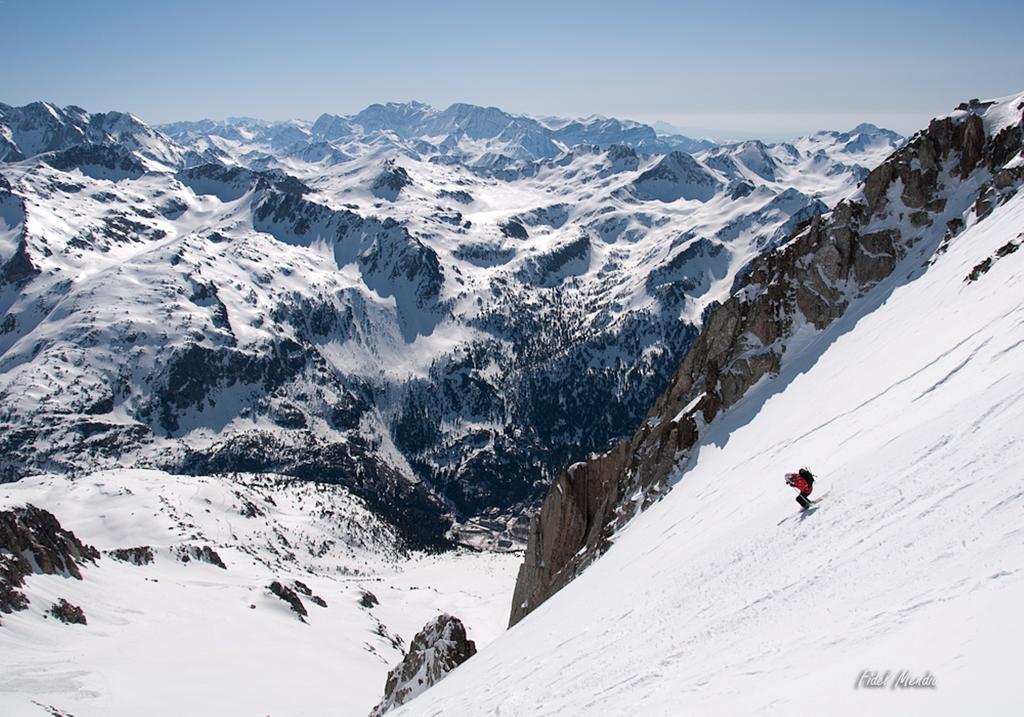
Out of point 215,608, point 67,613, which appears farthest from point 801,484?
point 215,608

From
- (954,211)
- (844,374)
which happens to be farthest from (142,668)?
(954,211)

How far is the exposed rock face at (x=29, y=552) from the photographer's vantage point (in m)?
74.2

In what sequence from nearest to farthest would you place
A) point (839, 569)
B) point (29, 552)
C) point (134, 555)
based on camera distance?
point (839, 569) < point (29, 552) < point (134, 555)

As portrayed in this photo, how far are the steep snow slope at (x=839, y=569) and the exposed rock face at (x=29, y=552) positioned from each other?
207 feet

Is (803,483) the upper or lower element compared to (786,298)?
lower

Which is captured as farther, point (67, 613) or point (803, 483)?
point (67, 613)

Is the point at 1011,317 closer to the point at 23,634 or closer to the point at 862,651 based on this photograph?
the point at 862,651

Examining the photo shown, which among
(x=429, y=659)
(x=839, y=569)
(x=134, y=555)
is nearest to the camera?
(x=839, y=569)

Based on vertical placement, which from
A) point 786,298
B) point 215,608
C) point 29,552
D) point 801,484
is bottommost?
point 215,608

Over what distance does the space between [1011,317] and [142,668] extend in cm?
7719

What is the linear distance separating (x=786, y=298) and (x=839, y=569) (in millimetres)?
44058

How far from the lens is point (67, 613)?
77.4 meters

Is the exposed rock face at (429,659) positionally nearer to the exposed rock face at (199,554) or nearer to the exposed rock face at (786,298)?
the exposed rock face at (786,298)

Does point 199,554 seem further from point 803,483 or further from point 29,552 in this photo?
point 803,483
